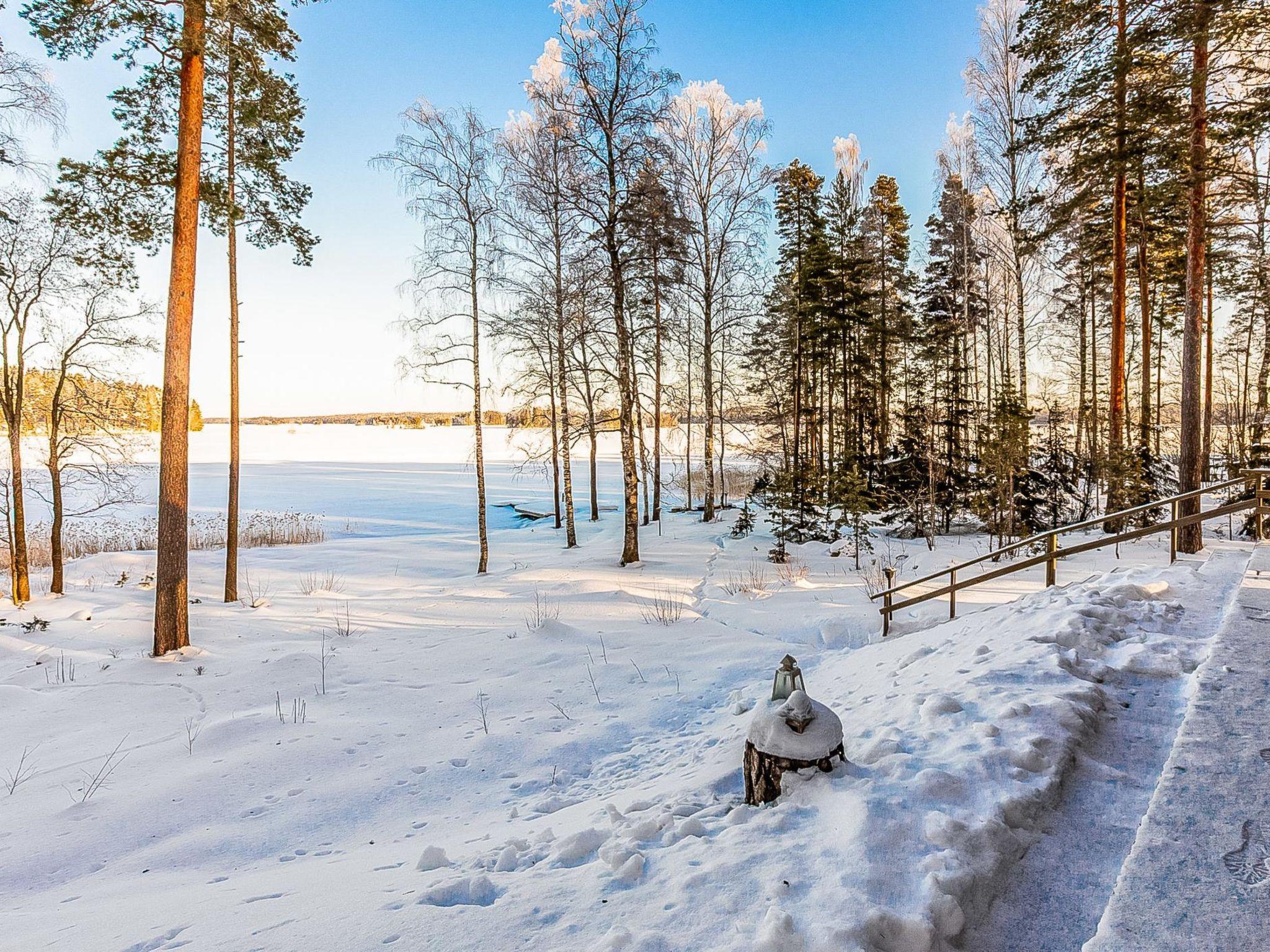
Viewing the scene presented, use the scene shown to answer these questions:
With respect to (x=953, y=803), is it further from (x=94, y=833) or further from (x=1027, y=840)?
(x=94, y=833)

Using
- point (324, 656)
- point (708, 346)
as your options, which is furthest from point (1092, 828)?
point (708, 346)

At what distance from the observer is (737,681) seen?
22.0 feet

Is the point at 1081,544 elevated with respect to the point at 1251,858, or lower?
elevated

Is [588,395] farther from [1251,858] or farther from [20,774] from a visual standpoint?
[1251,858]

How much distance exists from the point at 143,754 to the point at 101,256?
26.3 ft

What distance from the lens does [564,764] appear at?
4992mm

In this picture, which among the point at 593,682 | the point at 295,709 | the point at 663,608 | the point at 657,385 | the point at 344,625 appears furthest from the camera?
the point at 657,385

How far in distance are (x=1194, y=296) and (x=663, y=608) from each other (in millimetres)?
9638

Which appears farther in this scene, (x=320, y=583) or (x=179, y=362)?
(x=320, y=583)

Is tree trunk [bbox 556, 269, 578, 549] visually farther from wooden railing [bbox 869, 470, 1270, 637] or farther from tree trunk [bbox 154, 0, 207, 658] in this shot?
wooden railing [bbox 869, 470, 1270, 637]

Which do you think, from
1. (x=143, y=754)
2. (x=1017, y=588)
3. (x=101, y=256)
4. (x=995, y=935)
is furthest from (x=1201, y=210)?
(x=101, y=256)

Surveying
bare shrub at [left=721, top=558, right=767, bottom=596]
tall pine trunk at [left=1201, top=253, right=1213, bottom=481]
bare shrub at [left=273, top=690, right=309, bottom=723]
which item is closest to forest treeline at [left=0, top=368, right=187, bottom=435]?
bare shrub at [left=273, top=690, right=309, bottom=723]

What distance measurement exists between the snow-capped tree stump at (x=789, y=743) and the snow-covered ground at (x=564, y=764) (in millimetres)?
119

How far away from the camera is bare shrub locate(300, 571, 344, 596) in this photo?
40.9 ft
